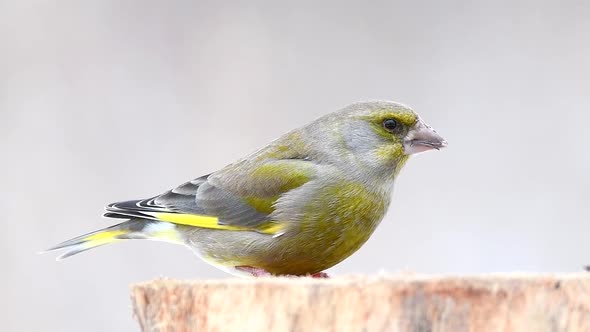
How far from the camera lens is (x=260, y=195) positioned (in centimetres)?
371

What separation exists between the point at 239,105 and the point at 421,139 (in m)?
1.98

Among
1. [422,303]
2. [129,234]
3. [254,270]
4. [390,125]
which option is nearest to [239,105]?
[129,234]

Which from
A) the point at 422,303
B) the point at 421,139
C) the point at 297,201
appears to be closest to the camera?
the point at 422,303

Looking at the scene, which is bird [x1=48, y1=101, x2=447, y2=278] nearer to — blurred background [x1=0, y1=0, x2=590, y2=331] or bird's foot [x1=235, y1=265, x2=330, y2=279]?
bird's foot [x1=235, y1=265, x2=330, y2=279]

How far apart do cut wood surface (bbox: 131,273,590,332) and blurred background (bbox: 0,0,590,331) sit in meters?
2.67

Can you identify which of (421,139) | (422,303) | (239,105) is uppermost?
(239,105)

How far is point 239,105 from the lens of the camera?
5.53m

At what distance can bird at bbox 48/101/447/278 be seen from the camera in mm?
3506

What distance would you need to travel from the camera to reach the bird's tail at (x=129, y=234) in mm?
3875

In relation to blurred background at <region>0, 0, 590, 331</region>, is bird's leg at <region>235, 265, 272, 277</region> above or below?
below

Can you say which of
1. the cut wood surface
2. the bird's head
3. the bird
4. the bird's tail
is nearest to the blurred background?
the bird's tail

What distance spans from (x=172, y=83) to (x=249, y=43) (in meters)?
0.45

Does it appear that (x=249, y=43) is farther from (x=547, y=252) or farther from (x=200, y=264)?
(x=547, y=252)

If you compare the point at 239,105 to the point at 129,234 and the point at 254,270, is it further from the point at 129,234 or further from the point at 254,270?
the point at 254,270
